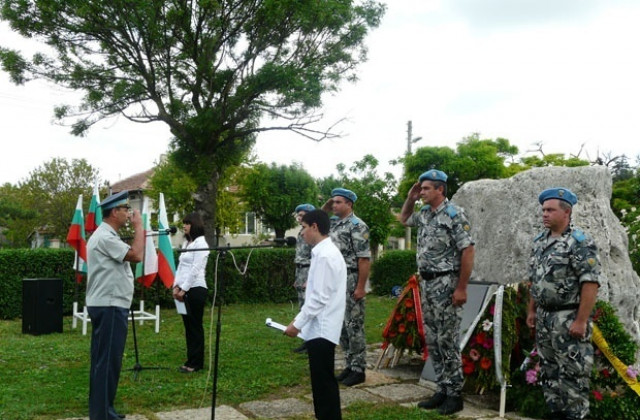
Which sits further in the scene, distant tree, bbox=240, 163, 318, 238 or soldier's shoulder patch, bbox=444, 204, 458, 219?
distant tree, bbox=240, 163, 318, 238

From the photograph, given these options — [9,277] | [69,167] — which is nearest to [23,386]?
[9,277]

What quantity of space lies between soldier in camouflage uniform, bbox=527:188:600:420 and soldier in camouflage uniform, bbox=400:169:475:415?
72cm

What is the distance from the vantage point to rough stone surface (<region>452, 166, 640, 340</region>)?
5734mm

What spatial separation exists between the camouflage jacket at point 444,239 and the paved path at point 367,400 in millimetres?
1316

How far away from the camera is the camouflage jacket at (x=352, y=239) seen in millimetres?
6211

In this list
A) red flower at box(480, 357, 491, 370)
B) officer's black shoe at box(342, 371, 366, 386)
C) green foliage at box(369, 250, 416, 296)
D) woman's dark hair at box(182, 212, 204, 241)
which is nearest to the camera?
red flower at box(480, 357, 491, 370)

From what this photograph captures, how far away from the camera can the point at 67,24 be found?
16219mm

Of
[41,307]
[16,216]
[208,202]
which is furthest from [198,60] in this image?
[16,216]

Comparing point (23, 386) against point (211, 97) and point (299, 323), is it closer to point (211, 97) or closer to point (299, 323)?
point (299, 323)

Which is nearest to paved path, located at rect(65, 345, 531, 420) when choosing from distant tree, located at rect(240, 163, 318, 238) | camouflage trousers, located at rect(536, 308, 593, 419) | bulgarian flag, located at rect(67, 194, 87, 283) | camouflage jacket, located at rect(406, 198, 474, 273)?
camouflage trousers, located at rect(536, 308, 593, 419)

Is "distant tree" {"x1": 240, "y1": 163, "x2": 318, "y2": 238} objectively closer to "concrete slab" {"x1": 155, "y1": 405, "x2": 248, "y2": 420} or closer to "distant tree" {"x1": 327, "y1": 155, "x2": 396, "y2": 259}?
"distant tree" {"x1": 327, "y1": 155, "x2": 396, "y2": 259}

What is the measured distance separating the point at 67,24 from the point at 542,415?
16.1 m

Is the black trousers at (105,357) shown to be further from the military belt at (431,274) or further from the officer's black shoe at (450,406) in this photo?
the officer's black shoe at (450,406)

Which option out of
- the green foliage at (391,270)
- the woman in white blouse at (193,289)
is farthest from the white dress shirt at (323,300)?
the green foliage at (391,270)
